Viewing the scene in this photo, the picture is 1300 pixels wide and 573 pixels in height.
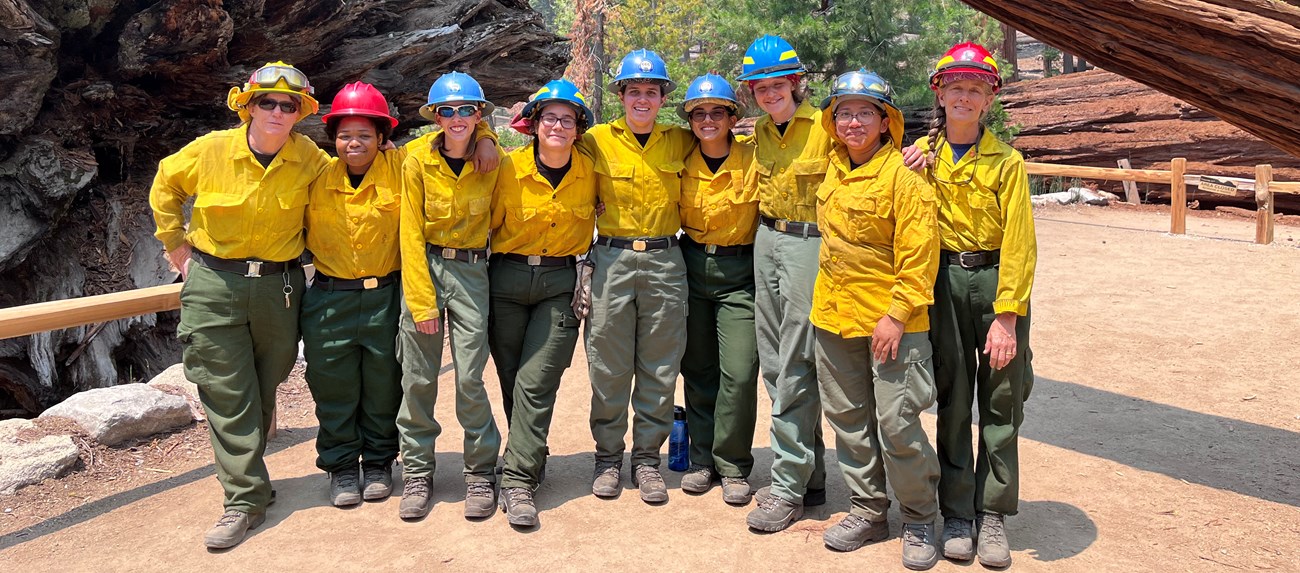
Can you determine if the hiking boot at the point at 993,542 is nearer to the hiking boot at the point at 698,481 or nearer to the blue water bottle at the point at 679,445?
the hiking boot at the point at 698,481

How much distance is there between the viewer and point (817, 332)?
3727 millimetres

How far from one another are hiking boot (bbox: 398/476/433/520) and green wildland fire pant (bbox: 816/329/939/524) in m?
1.74

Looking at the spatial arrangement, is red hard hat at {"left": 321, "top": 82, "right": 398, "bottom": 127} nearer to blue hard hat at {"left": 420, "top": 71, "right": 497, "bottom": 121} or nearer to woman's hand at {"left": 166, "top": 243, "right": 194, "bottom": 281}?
blue hard hat at {"left": 420, "top": 71, "right": 497, "bottom": 121}

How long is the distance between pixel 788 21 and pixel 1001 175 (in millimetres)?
11887

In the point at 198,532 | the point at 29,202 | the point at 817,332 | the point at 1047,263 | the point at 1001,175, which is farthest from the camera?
the point at 1047,263

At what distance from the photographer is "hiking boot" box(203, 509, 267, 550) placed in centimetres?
381

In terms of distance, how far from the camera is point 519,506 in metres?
4.04

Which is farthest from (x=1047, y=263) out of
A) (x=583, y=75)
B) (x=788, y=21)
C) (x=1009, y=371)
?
(x=583, y=75)

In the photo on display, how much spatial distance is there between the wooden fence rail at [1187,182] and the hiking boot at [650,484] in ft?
23.6

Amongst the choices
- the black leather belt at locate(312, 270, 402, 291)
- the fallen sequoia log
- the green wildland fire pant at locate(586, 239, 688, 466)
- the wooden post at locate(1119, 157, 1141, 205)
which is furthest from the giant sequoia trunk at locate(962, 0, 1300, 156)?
the wooden post at locate(1119, 157, 1141, 205)

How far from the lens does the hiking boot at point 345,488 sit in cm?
→ 420

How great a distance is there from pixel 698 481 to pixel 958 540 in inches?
46.3

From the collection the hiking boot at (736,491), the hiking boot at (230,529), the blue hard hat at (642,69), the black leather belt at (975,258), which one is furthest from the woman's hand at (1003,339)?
A: the hiking boot at (230,529)

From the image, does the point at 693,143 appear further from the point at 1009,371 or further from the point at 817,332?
the point at 1009,371
